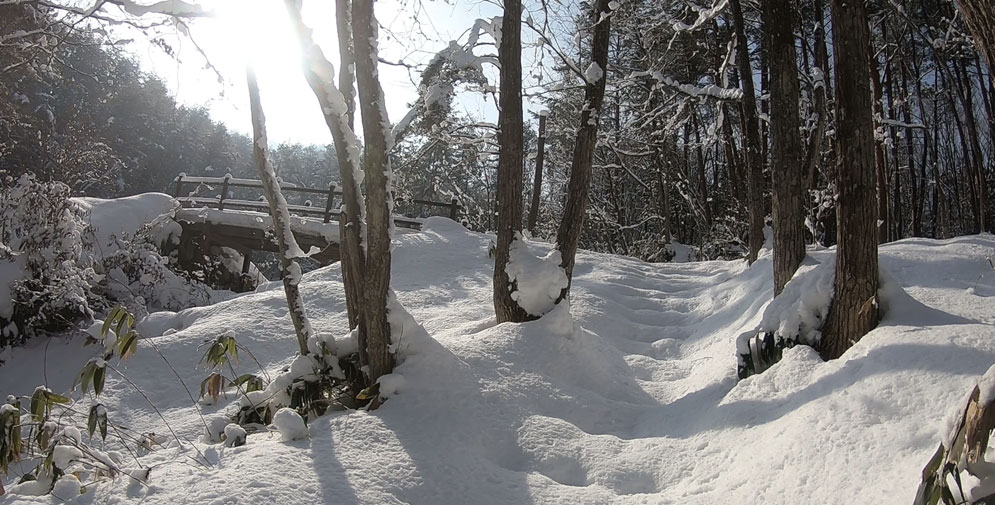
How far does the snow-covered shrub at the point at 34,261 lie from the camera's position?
26.1 ft

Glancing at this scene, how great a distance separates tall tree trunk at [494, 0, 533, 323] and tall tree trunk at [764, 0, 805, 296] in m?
2.54

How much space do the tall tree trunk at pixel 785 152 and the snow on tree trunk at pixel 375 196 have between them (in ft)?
12.5

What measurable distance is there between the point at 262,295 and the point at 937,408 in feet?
24.1

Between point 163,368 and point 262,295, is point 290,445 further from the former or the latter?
point 262,295

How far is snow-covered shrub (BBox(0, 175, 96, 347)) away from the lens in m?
7.94

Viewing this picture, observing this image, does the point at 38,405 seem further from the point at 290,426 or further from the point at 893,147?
the point at 893,147

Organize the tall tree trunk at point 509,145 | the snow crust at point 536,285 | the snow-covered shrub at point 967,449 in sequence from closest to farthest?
the snow-covered shrub at point 967,449
the snow crust at point 536,285
the tall tree trunk at point 509,145

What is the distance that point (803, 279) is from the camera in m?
4.32

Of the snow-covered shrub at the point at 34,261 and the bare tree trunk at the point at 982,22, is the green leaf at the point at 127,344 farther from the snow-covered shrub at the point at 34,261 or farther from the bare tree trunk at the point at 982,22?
the snow-covered shrub at the point at 34,261

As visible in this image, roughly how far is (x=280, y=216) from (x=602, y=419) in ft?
8.87

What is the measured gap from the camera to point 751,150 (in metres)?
8.98

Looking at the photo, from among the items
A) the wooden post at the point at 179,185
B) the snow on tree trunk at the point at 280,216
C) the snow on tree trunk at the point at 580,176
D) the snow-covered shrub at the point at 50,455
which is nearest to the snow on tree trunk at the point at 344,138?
the snow on tree trunk at the point at 280,216

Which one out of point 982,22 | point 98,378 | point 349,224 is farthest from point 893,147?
point 98,378

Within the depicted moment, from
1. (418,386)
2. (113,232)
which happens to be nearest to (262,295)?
(113,232)
